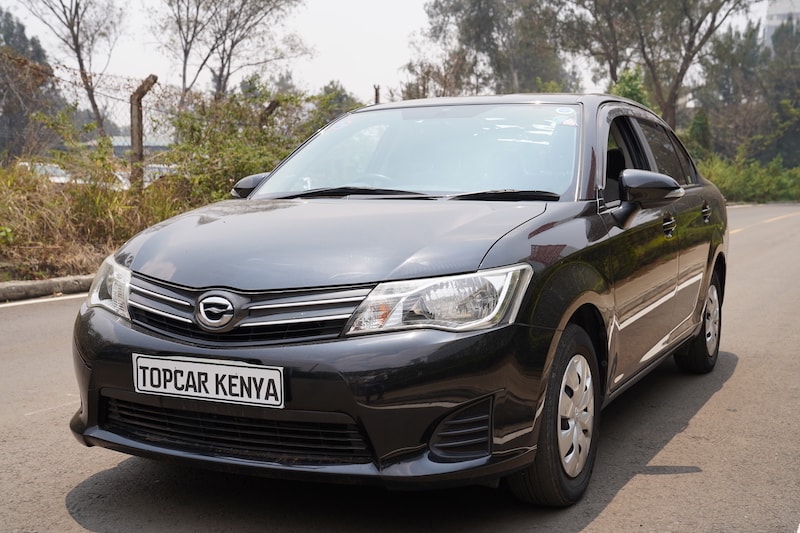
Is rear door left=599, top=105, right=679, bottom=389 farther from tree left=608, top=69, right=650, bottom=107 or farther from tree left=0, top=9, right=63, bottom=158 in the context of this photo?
tree left=608, top=69, right=650, bottom=107

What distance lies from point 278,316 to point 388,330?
14.0 inches

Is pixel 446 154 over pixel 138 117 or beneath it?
beneath

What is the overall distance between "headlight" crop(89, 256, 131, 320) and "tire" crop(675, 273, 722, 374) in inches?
142

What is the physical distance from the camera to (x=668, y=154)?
18.7ft

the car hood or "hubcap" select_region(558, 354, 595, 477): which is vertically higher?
the car hood

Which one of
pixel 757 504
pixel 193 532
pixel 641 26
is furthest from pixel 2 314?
pixel 641 26

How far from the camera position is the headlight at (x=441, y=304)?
10.2 ft

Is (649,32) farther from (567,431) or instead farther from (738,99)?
(567,431)

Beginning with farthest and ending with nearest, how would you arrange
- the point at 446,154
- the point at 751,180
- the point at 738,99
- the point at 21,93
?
1. the point at 738,99
2. the point at 751,180
3. the point at 21,93
4. the point at 446,154

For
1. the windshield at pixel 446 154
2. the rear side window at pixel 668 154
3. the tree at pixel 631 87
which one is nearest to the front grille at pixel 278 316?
the windshield at pixel 446 154

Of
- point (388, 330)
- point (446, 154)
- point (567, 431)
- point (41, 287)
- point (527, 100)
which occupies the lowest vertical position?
point (41, 287)

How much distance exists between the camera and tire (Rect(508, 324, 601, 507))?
345cm

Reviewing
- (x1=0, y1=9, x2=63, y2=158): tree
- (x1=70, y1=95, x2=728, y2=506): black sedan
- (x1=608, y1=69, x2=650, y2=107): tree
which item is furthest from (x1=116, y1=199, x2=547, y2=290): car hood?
(x1=608, y1=69, x2=650, y2=107): tree

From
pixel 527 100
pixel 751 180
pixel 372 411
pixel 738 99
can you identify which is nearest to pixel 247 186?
pixel 527 100
